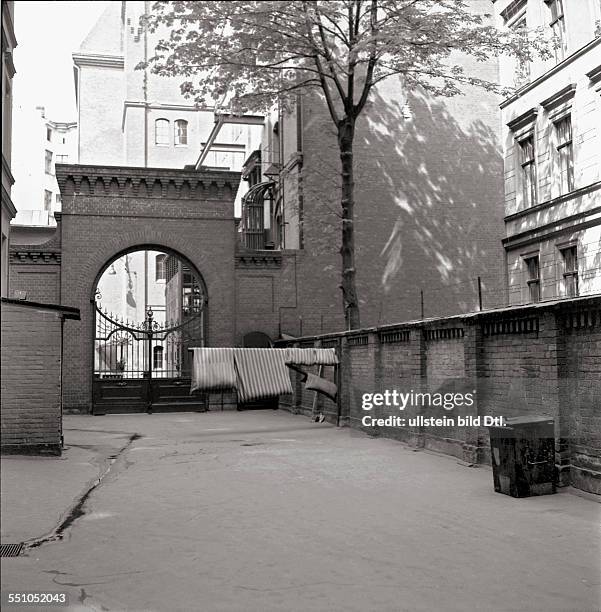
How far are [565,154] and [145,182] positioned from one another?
545 inches

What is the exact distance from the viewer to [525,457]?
8656 mm

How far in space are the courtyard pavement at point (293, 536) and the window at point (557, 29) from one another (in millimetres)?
8028

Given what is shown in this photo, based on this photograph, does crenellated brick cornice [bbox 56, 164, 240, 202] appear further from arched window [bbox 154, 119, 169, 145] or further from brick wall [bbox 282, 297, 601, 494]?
arched window [bbox 154, 119, 169, 145]

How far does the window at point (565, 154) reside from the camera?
22.6 metres

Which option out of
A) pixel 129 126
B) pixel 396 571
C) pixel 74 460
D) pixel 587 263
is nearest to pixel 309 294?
pixel 587 263

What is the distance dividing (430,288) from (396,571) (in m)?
21.8

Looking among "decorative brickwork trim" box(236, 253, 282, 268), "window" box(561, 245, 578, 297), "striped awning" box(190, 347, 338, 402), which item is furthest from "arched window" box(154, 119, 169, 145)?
"striped awning" box(190, 347, 338, 402)

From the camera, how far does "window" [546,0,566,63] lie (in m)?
12.6

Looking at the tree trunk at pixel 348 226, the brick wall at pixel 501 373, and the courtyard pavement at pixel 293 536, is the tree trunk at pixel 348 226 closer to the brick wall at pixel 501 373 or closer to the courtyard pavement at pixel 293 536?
the brick wall at pixel 501 373

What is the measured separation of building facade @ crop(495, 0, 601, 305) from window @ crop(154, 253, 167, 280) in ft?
87.9

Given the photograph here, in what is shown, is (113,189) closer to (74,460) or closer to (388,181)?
(388,181)

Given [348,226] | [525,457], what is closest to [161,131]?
[348,226]

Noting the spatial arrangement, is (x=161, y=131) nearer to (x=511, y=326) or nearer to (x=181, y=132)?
(x=181, y=132)

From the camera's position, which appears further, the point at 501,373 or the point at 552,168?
the point at 552,168
